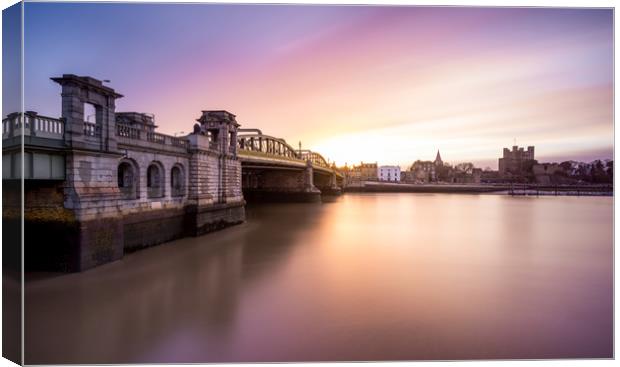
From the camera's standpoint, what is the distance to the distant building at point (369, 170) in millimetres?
119162

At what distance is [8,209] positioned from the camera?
535 centimetres

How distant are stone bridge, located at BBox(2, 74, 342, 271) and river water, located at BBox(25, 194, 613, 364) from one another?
817mm

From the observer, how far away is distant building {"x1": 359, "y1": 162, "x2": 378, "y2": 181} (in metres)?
119

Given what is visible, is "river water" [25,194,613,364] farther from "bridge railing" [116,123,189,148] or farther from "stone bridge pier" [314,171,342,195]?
"stone bridge pier" [314,171,342,195]

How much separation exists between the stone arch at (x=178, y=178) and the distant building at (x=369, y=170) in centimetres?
10411

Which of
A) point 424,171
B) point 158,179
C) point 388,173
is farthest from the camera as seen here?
point 388,173

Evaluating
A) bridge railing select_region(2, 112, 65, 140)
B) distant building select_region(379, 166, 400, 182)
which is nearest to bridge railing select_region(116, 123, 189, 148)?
bridge railing select_region(2, 112, 65, 140)

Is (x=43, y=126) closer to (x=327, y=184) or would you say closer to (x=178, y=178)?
(x=178, y=178)

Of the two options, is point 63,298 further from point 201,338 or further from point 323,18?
point 323,18

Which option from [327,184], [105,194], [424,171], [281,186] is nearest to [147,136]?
[105,194]

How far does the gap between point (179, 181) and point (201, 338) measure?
9735mm

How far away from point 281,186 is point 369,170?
83929 mm

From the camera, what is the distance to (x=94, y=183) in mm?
9344

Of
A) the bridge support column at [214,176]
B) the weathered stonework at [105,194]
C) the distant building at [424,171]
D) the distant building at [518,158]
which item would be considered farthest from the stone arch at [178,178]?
the distant building at [424,171]
